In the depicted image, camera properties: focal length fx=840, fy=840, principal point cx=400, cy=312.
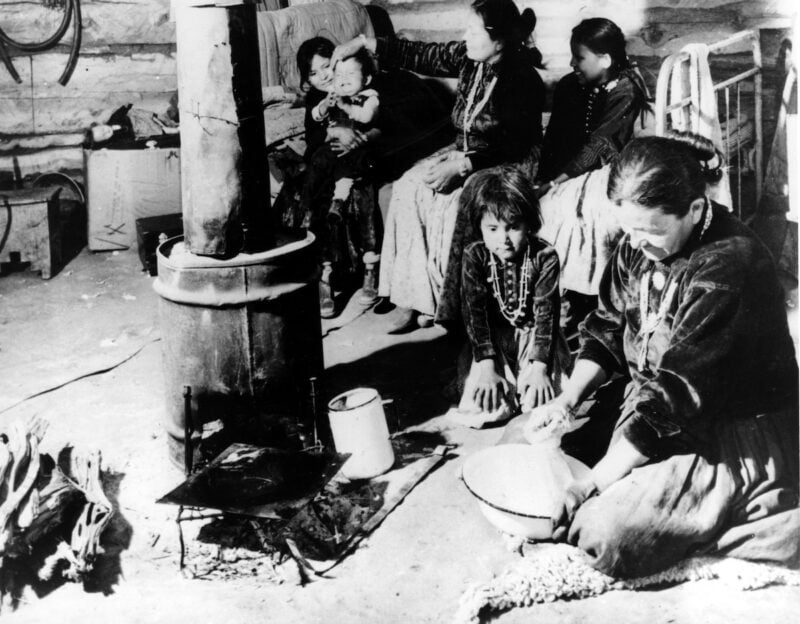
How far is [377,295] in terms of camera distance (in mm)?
5289

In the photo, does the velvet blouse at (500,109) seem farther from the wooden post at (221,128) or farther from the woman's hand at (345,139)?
the wooden post at (221,128)

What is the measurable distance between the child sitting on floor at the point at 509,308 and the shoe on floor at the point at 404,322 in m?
1.01

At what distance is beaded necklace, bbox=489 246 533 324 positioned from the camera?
375cm

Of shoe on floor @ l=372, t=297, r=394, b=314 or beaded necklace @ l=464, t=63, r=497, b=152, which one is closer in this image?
beaded necklace @ l=464, t=63, r=497, b=152

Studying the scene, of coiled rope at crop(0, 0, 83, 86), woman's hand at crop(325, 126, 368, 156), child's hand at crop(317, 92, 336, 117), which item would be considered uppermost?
coiled rope at crop(0, 0, 83, 86)

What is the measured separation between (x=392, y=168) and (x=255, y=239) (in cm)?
215

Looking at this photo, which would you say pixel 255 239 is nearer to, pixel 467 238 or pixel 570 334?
pixel 467 238

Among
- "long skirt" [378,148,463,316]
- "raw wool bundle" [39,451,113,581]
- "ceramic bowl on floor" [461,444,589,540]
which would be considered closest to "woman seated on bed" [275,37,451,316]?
"long skirt" [378,148,463,316]

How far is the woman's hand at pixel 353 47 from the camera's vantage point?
5271 millimetres

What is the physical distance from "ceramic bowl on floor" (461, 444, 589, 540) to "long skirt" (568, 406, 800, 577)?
20 cm

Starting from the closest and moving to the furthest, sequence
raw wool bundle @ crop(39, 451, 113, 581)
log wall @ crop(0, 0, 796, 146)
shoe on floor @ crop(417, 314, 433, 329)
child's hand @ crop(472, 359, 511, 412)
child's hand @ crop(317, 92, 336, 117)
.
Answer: raw wool bundle @ crop(39, 451, 113, 581) < child's hand @ crop(472, 359, 511, 412) < shoe on floor @ crop(417, 314, 433, 329) < child's hand @ crop(317, 92, 336, 117) < log wall @ crop(0, 0, 796, 146)

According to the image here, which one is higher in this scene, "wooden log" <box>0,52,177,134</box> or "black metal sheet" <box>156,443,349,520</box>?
"wooden log" <box>0,52,177,134</box>

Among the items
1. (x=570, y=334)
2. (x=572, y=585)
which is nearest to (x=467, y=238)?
(x=570, y=334)

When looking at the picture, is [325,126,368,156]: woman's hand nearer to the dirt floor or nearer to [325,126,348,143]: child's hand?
[325,126,348,143]: child's hand
